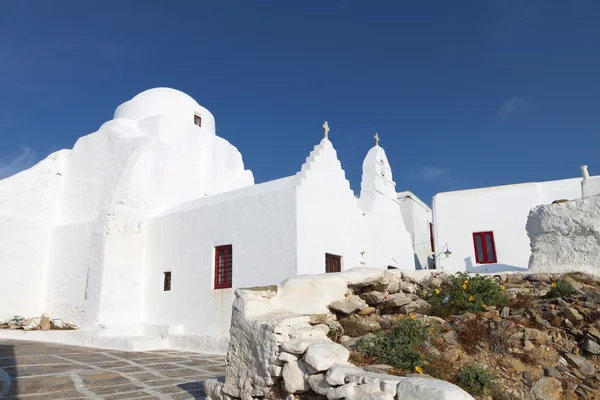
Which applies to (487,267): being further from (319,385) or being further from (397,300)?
(319,385)

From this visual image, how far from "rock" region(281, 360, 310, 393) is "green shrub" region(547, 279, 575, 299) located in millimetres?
3229

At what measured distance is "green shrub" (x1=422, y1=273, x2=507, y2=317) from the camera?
5.41 m

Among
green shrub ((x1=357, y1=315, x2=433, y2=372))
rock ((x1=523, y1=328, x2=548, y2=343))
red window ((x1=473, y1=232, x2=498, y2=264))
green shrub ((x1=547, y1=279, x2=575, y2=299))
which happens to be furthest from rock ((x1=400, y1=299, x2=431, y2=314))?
red window ((x1=473, y1=232, x2=498, y2=264))

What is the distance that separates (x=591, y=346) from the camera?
4293 mm

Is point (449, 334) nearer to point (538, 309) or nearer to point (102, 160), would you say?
point (538, 309)

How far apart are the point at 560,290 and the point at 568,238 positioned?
8.72 ft

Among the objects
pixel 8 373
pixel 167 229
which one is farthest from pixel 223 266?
pixel 8 373

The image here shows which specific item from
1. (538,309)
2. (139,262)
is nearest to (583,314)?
(538,309)

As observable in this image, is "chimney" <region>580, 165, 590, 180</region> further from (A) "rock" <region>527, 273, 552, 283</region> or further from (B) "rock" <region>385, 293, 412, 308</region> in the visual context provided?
(B) "rock" <region>385, 293, 412, 308</region>

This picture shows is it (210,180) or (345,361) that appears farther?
(210,180)

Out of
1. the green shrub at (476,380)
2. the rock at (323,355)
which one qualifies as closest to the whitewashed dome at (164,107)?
the rock at (323,355)

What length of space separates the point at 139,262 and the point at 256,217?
4568 mm

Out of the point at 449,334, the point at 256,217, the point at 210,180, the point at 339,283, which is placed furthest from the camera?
the point at 210,180

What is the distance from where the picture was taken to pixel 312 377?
411cm
